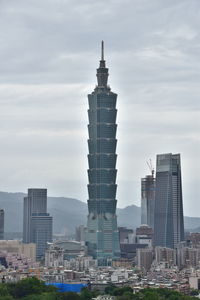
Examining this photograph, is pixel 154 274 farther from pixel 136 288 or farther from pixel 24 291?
pixel 24 291

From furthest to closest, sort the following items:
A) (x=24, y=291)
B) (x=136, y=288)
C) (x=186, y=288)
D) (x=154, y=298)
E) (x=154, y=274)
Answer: (x=154, y=274)
(x=186, y=288)
(x=136, y=288)
(x=24, y=291)
(x=154, y=298)

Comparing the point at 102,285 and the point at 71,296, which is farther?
the point at 102,285

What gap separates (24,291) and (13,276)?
5152 centimetres

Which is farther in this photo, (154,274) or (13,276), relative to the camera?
(154,274)

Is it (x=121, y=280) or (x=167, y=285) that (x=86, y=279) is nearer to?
(x=121, y=280)

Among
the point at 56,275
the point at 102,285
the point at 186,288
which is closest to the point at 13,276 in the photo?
the point at 56,275

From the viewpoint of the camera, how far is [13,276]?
164 meters

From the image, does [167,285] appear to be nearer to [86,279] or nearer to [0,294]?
[86,279]

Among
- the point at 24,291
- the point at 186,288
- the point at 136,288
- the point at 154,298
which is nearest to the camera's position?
the point at 154,298

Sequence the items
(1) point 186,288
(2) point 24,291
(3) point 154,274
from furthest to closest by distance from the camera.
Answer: (3) point 154,274 → (1) point 186,288 → (2) point 24,291

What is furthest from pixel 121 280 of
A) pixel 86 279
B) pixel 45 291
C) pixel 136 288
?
pixel 45 291

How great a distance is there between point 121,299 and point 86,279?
5129 centimetres

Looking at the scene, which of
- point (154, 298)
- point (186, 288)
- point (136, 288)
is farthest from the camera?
point (186, 288)

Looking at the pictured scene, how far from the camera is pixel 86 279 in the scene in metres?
157
